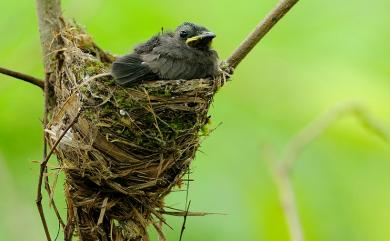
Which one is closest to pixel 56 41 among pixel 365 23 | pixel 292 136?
pixel 292 136

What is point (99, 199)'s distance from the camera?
3.54 meters

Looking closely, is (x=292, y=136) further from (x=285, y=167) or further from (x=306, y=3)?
(x=306, y=3)

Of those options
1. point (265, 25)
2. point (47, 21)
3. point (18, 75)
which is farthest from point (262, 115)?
point (18, 75)

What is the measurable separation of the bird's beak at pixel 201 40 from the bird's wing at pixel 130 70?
0.42 meters

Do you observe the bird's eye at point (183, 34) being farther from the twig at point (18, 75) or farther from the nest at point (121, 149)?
the twig at point (18, 75)

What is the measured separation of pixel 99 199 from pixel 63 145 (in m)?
0.30

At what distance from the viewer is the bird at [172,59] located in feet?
12.5

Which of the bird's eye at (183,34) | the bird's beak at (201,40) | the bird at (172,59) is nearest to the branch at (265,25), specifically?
the bird at (172,59)

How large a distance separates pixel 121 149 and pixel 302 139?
84 centimetres

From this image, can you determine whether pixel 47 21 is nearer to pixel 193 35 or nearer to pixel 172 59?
pixel 172 59

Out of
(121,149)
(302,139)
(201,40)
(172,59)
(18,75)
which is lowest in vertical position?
(121,149)

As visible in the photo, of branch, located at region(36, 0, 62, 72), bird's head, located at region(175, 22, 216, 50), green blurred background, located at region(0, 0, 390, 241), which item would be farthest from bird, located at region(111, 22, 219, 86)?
branch, located at region(36, 0, 62, 72)

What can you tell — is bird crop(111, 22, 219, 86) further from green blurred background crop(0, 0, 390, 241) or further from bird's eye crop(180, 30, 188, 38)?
green blurred background crop(0, 0, 390, 241)

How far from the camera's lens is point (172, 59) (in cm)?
414
